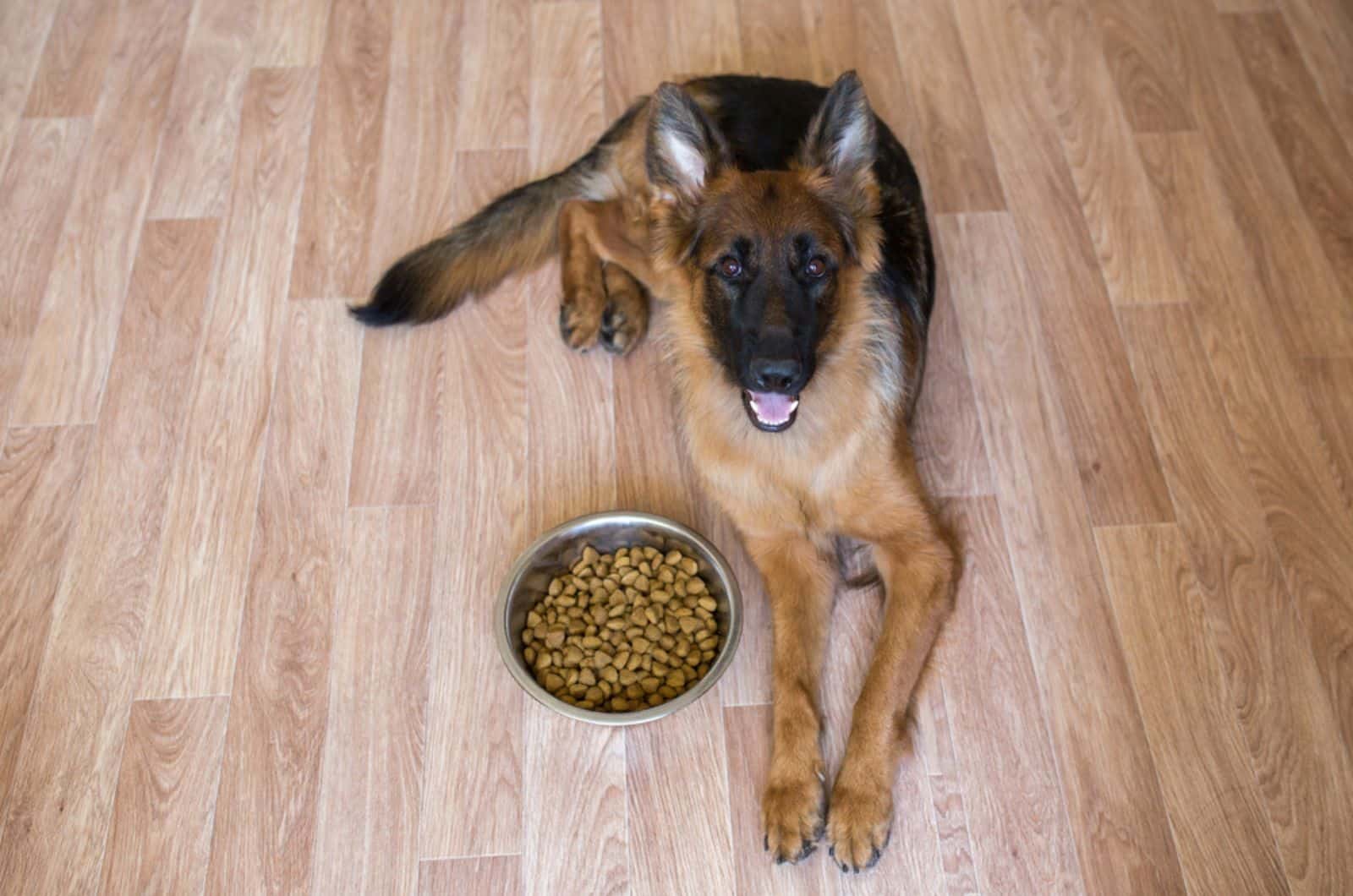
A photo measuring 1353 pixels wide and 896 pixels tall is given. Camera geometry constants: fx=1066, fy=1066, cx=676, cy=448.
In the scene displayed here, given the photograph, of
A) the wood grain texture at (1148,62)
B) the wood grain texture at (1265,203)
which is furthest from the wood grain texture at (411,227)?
the wood grain texture at (1265,203)

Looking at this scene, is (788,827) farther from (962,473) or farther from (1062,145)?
(1062,145)

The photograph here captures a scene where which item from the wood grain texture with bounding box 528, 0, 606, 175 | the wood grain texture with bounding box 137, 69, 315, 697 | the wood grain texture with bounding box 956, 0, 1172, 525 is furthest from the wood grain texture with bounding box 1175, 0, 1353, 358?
the wood grain texture with bounding box 137, 69, 315, 697

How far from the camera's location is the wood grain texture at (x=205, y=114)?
3461 mm

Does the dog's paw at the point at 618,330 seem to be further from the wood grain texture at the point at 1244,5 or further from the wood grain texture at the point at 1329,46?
the wood grain texture at the point at 1244,5

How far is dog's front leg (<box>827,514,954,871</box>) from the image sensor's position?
7.51 ft

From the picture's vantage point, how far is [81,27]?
12.9ft

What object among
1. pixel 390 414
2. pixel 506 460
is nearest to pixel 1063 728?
pixel 506 460

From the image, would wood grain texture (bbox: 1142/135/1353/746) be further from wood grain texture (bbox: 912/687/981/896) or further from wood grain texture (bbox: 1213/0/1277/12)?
wood grain texture (bbox: 912/687/981/896)

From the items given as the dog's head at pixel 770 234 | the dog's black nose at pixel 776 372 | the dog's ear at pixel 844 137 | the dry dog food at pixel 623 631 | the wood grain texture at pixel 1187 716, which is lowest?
the wood grain texture at pixel 1187 716

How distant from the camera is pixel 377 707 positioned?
2.56 metres

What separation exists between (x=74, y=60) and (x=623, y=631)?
3031mm

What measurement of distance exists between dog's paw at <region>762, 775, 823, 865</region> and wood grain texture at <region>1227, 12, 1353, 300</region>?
2261 millimetres

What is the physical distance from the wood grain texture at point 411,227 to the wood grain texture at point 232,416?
Result: 11.3 inches

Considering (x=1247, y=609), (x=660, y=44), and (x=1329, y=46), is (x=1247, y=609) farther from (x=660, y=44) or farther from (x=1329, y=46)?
(x=660, y=44)
